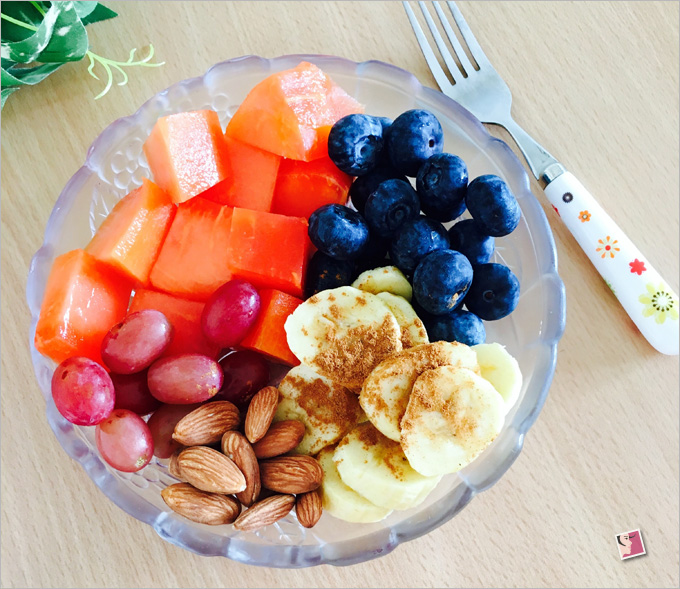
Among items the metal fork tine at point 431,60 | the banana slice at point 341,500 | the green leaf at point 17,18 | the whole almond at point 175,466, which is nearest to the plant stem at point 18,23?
the green leaf at point 17,18

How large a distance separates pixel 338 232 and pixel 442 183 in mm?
171

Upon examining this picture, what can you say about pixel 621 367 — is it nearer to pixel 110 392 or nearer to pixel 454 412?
pixel 454 412

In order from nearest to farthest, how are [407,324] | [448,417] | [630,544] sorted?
[448,417] < [407,324] < [630,544]

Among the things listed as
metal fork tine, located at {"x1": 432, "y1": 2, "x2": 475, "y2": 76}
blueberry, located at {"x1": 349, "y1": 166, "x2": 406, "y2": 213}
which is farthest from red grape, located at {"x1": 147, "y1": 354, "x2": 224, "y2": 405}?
metal fork tine, located at {"x1": 432, "y1": 2, "x2": 475, "y2": 76}

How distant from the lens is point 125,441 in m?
0.83

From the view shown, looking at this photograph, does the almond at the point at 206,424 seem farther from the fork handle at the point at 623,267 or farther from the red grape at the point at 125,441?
the fork handle at the point at 623,267

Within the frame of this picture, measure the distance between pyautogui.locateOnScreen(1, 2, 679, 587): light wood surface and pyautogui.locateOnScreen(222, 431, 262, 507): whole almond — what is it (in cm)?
24

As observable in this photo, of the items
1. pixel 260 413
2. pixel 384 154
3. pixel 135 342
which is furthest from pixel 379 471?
pixel 384 154

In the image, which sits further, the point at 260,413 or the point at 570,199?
the point at 570,199

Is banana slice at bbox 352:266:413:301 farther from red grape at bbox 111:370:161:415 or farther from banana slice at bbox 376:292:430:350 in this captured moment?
red grape at bbox 111:370:161:415

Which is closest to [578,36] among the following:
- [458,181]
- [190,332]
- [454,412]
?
[458,181]

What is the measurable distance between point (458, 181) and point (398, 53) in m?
0.38

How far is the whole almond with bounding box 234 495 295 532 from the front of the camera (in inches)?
31.9

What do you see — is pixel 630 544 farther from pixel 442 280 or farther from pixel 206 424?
pixel 206 424
